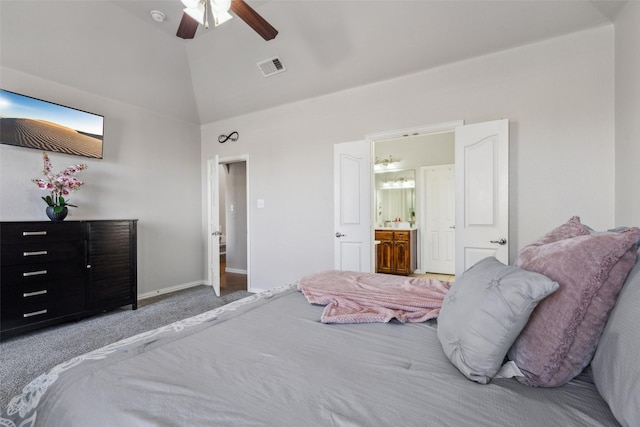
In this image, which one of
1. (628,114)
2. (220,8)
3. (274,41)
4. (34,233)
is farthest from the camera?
(274,41)

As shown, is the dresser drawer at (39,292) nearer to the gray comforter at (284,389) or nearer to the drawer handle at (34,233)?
the drawer handle at (34,233)

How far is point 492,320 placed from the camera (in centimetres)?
91

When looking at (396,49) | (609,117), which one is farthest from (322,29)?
(609,117)

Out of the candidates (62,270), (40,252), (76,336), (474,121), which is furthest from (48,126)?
(474,121)

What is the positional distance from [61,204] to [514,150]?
181 inches

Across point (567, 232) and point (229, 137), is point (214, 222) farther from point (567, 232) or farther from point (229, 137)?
point (567, 232)

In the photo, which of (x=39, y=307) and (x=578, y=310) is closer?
(x=578, y=310)

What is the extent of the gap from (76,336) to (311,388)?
122 inches

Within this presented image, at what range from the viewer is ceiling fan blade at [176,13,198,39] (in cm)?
214

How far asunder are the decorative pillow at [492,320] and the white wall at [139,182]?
416 cm

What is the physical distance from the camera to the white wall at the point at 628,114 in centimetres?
213

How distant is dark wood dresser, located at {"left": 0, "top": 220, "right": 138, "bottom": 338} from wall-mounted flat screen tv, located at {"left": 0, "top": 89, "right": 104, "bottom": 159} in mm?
922

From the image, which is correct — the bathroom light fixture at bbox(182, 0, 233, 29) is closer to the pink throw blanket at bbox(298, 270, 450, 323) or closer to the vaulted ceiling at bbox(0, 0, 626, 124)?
the vaulted ceiling at bbox(0, 0, 626, 124)

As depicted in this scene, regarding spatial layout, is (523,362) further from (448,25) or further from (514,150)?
(448,25)
